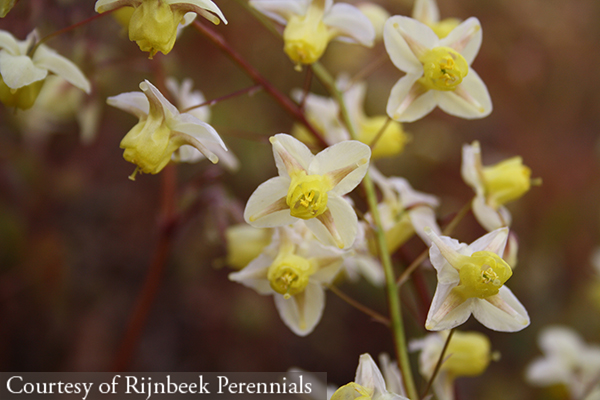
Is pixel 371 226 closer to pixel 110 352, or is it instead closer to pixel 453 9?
pixel 110 352

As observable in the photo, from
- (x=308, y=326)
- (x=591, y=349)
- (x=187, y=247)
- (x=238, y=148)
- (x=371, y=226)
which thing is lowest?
(x=187, y=247)

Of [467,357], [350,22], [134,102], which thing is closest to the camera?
[134,102]

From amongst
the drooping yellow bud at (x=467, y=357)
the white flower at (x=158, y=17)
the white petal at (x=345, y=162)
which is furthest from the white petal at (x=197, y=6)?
the drooping yellow bud at (x=467, y=357)

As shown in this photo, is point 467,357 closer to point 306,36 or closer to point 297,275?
point 297,275

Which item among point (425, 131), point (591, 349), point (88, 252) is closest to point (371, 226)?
point (591, 349)

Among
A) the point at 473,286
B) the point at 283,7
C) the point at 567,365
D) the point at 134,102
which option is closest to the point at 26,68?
the point at 134,102

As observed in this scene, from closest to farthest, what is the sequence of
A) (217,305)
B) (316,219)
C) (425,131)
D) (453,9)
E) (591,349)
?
(316,219) → (591,349) → (217,305) → (425,131) → (453,9)

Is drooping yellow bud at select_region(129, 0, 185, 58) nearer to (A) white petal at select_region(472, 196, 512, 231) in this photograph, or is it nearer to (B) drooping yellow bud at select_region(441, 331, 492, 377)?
(A) white petal at select_region(472, 196, 512, 231)
